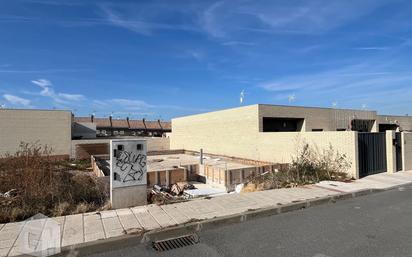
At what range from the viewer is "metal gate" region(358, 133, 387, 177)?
13.6 meters

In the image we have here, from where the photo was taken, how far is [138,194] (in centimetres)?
750

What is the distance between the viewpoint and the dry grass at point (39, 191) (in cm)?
657

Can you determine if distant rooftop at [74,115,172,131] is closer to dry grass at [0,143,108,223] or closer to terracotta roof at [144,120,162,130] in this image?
terracotta roof at [144,120,162,130]

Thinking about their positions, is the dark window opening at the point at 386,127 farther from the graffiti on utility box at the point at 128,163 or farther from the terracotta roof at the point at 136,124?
the terracotta roof at the point at 136,124

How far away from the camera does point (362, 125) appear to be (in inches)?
1224

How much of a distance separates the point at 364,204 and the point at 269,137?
45.2ft

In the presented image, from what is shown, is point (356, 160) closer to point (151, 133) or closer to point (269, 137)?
point (269, 137)

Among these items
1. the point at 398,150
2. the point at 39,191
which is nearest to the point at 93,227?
the point at 39,191

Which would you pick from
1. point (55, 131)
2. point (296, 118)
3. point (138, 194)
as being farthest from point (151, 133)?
point (138, 194)

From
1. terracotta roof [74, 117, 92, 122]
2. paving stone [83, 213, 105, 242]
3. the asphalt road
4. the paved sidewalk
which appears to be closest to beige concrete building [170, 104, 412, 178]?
the paved sidewalk

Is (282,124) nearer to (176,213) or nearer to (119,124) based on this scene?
(176,213)

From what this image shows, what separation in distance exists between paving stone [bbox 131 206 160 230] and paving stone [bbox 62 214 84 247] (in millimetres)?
1120

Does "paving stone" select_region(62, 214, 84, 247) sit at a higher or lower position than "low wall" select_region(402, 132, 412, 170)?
lower

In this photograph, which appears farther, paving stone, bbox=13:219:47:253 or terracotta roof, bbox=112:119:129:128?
terracotta roof, bbox=112:119:129:128
